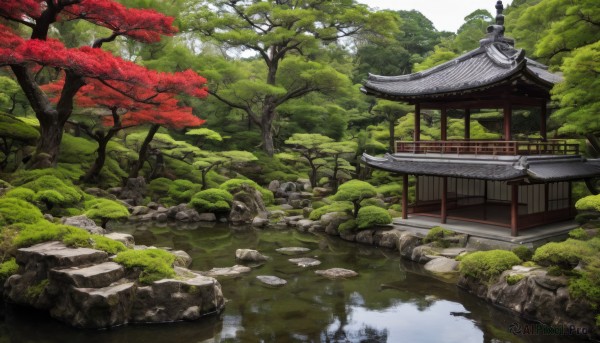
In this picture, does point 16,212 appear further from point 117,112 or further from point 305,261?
point 117,112

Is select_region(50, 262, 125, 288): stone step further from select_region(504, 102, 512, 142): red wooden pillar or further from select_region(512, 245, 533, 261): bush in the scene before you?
select_region(504, 102, 512, 142): red wooden pillar

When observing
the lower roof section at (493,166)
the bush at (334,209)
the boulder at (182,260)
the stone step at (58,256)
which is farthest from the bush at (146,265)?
the bush at (334,209)

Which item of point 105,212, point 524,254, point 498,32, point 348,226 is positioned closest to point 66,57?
point 105,212

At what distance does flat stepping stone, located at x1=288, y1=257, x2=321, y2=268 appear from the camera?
15.2 m

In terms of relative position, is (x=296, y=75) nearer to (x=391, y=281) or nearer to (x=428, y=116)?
(x=428, y=116)

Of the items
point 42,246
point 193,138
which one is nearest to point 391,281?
point 42,246

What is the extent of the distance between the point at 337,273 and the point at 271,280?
7.44ft

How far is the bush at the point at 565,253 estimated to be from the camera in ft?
32.4

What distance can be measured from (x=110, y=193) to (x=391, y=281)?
17019 millimetres

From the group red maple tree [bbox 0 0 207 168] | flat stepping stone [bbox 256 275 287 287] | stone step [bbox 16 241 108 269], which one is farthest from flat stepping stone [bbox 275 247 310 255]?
red maple tree [bbox 0 0 207 168]

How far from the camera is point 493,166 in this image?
16.1 metres

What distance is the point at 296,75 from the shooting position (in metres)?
33.3

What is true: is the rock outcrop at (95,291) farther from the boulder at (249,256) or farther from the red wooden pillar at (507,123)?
the red wooden pillar at (507,123)

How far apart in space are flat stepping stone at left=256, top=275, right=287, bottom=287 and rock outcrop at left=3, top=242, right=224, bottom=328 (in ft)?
7.82
